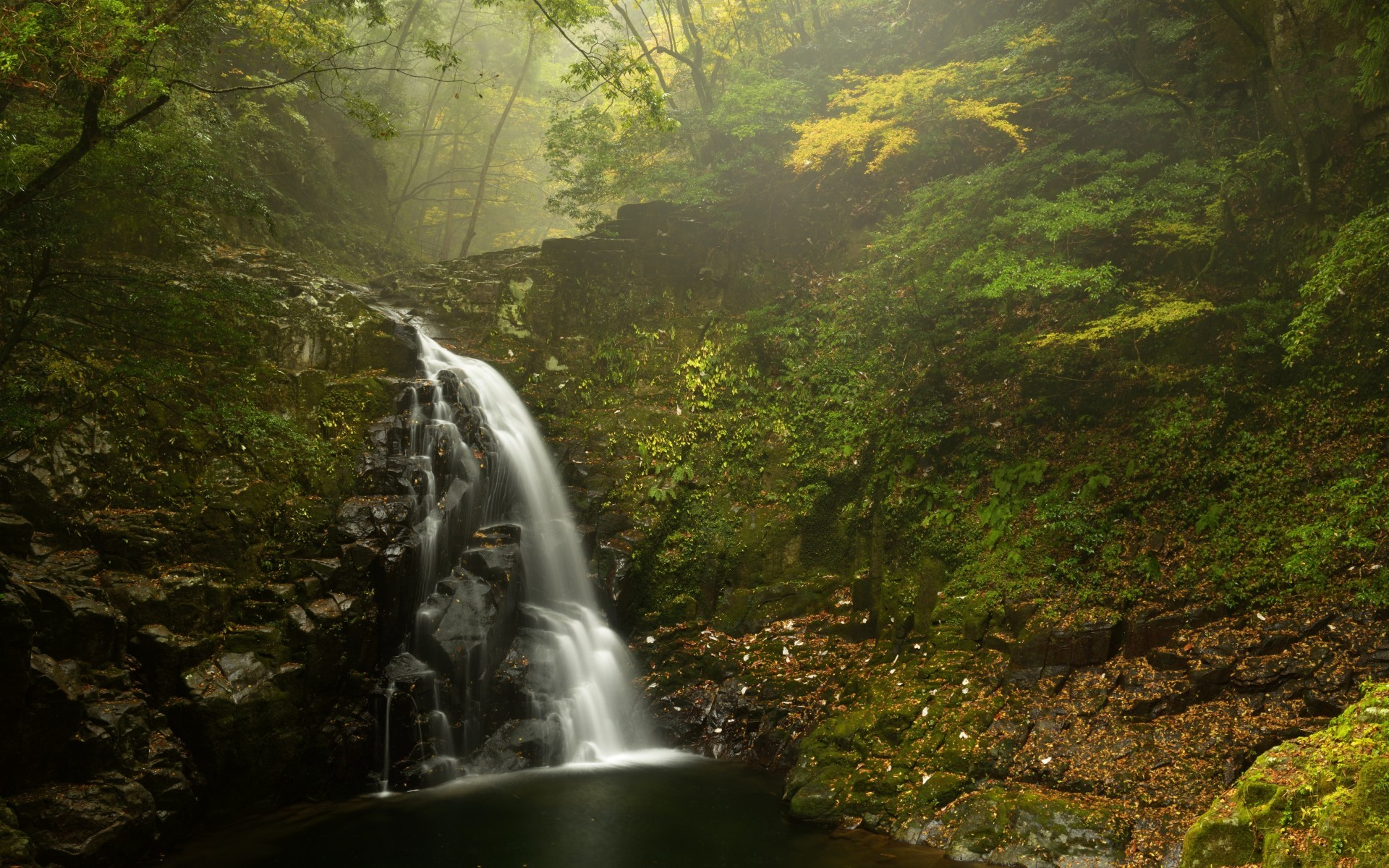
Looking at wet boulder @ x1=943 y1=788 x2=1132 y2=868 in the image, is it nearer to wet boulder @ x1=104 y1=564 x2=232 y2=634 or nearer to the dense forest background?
the dense forest background

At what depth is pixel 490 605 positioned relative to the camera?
1018cm

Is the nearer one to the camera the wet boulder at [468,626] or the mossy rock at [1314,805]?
the mossy rock at [1314,805]

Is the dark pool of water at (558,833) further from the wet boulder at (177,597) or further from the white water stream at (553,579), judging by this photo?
the wet boulder at (177,597)

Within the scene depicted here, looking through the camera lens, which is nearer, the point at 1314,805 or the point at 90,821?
the point at 1314,805

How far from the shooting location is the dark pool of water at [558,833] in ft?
22.3

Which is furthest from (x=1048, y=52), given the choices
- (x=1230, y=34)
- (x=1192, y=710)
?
(x=1192, y=710)

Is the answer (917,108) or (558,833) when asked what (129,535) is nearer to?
(558,833)

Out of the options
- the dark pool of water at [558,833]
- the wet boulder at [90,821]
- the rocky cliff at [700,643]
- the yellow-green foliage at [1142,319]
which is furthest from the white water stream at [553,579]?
the yellow-green foliage at [1142,319]

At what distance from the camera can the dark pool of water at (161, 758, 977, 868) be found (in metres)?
6.79

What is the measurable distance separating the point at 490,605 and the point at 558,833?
11.7 ft

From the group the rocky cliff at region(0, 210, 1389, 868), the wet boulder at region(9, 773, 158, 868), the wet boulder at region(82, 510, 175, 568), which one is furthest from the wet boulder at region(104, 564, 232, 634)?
the wet boulder at region(9, 773, 158, 868)

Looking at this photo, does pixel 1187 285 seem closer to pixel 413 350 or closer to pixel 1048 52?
pixel 1048 52

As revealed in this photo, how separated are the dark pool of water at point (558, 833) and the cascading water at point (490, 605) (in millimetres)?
802

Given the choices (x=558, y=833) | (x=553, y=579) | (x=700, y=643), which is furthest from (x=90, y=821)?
(x=700, y=643)
